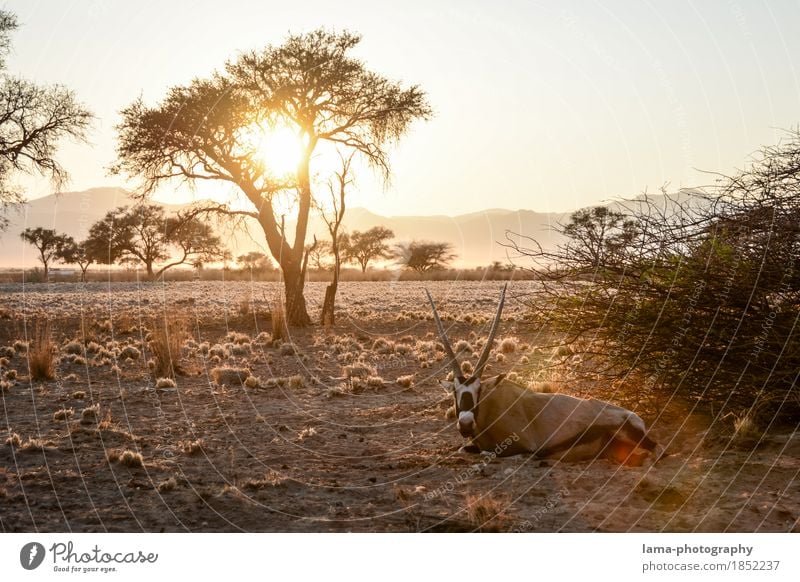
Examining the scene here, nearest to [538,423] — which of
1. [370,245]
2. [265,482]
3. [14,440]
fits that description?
[265,482]

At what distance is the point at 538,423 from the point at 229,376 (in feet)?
22.7

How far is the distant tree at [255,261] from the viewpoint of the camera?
7425 cm

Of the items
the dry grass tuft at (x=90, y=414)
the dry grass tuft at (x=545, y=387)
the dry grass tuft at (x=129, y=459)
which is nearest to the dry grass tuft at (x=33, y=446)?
the dry grass tuft at (x=129, y=459)

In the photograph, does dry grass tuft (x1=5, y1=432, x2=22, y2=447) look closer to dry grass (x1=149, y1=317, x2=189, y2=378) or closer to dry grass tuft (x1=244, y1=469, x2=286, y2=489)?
dry grass tuft (x1=244, y1=469, x2=286, y2=489)

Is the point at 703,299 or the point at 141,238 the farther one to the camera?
the point at 141,238

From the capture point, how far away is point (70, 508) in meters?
5.91

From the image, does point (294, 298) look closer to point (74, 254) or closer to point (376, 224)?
point (376, 224)

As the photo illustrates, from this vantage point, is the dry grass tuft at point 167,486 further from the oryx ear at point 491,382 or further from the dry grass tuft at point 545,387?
the dry grass tuft at point 545,387

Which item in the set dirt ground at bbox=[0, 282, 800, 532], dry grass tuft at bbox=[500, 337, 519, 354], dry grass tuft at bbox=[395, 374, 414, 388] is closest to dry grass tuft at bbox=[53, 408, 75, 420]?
dirt ground at bbox=[0, 282, 800, 532]

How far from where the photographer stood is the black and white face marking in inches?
278

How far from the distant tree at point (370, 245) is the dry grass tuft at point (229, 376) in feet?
177

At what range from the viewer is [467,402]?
7285 mm

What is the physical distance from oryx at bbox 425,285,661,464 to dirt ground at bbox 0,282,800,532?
0.82 ft
